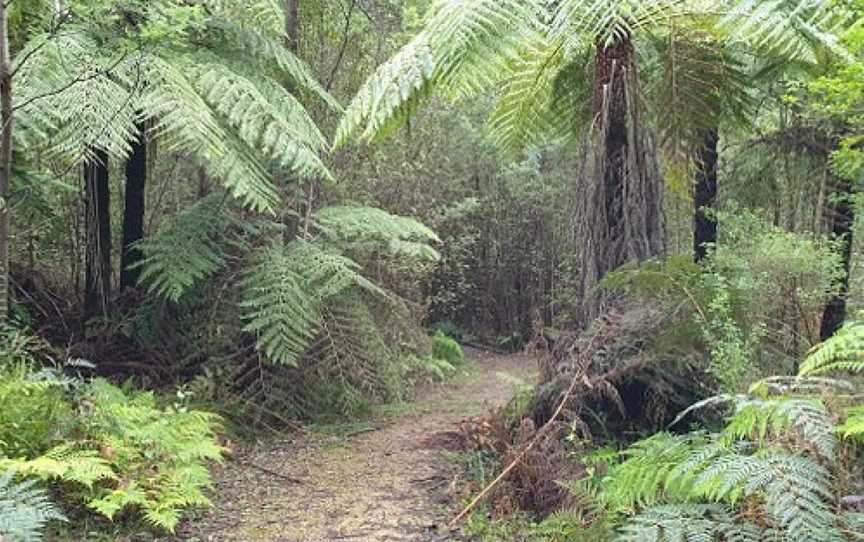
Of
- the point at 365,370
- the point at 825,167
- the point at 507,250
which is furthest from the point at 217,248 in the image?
the point at 507,250

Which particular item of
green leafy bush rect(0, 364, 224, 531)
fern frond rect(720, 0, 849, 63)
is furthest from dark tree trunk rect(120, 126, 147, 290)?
fern frond rect(720, 0, 849, 63)

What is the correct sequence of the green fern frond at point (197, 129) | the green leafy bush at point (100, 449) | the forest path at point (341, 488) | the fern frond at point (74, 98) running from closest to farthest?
the green leafy bush at point (100, 449)
the forest path at point (341, 488)
the fern frond at point (74, 98)
the green fern frond at point (197, 129)

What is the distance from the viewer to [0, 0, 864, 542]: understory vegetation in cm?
315

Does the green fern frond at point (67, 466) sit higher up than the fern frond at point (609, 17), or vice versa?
the fern frond at point (609, 17)

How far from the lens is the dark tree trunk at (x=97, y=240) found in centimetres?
640

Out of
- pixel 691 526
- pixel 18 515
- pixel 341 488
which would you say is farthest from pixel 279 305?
pixel 691 526

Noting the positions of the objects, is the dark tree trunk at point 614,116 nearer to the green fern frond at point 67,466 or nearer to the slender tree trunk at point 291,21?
the green fern frond at point 67,466

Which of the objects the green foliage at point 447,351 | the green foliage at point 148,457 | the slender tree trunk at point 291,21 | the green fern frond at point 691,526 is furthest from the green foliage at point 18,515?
the green foliage at point 447,351

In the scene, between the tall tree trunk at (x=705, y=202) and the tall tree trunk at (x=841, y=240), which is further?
the tall tree trunk at (x=705, y=202)

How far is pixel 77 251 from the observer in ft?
23.3

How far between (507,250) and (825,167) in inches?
277

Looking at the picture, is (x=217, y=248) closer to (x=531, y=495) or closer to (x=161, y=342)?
(x=161, y=342)

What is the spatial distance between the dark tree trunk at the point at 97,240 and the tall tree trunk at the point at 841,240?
5.36 metres

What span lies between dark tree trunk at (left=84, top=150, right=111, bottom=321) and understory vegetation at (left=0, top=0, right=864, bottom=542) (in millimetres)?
32
